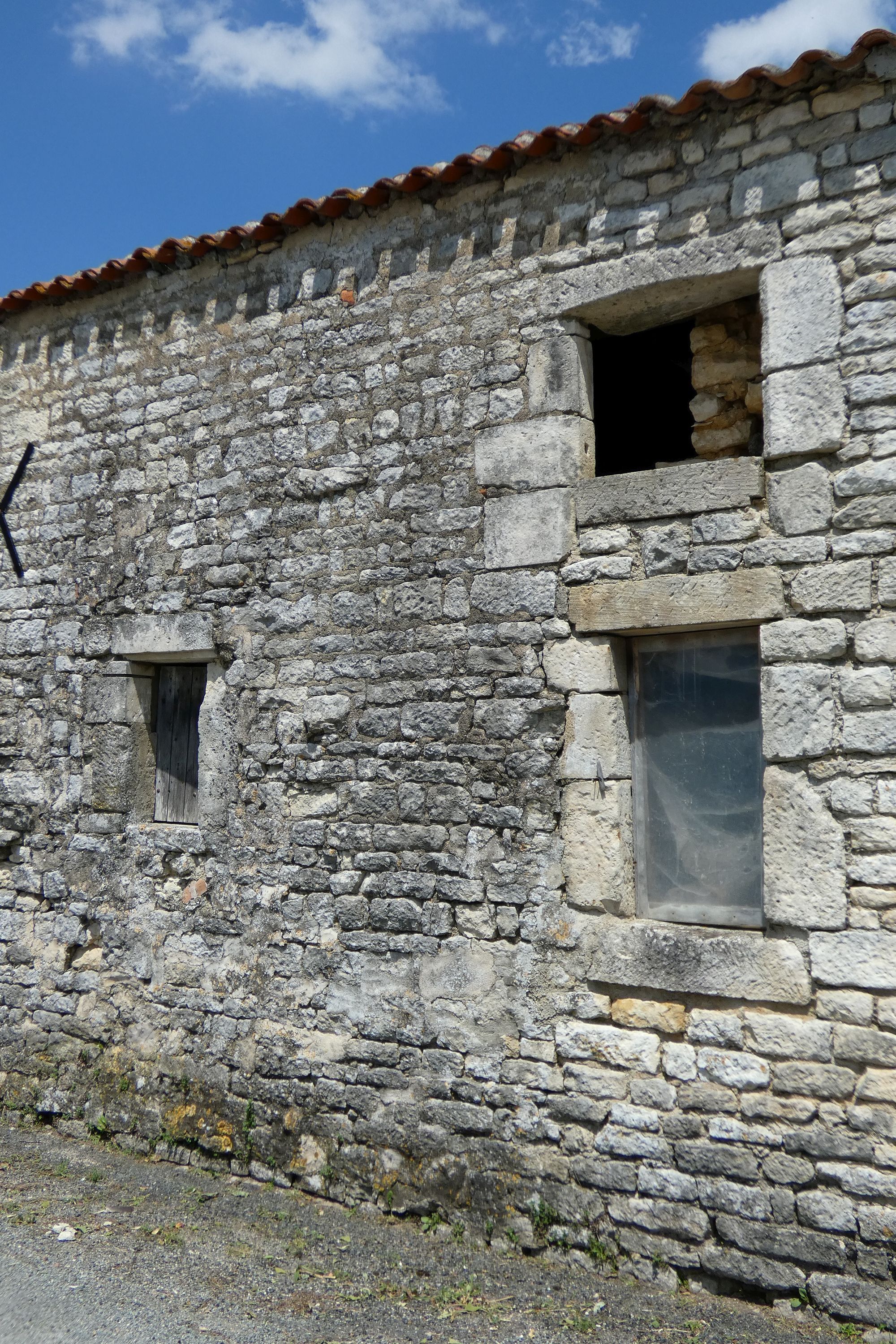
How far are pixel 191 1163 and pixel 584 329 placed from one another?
13.6ft

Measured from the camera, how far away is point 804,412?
3.87 meters

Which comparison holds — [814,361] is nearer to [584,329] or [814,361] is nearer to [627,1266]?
[584,329]

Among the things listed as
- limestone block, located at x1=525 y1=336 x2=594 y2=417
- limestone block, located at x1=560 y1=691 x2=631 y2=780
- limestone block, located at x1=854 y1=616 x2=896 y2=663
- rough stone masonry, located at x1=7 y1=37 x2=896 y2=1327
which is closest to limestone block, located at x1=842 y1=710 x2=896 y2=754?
rough stone masonry, located at x1=7 y1=37 x2=896 y2=1327

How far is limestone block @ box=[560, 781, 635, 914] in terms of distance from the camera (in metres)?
4.17

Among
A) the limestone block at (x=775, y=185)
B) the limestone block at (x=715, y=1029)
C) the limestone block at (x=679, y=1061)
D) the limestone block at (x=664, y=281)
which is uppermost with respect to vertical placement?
the limestone block at (x=775, y=185)

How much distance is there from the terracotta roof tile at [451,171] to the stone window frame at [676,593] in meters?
0.48

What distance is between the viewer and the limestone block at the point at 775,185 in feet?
12.9

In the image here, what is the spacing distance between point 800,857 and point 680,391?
2.76 meters

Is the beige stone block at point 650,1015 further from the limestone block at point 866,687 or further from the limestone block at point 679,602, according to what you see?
the limestone block at point 679,602

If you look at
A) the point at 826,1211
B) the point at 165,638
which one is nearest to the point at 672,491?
the point at 826,1211

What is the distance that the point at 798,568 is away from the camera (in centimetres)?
386

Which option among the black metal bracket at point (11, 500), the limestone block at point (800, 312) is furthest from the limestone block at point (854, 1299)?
the black metal bracket at point (11, 500)

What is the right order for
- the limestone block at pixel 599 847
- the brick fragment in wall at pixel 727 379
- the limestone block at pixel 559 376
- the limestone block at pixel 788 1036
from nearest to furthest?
1. the limestone block at pixel 788 1036
2. the limestone block at pixel 599 847
3. the brick fragment in wall at pixel 727 379
4. the limestone block at pixel 559 376

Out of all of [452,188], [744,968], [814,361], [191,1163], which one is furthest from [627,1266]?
[452,188]
